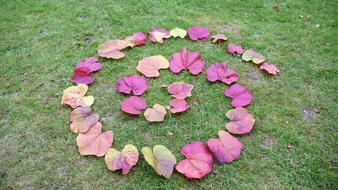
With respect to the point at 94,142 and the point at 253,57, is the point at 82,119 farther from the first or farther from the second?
the point at 253,57

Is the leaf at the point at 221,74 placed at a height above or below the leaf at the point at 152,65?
above

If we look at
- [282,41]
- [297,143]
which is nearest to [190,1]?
[282,41]

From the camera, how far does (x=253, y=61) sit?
3.35 m

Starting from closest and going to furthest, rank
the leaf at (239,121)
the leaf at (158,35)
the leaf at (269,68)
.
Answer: the leaf at (239,121)
the leaf at (269,68)
the leaf at (158,35)

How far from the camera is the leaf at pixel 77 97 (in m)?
2.93

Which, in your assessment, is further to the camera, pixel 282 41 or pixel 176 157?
pixel 282 41

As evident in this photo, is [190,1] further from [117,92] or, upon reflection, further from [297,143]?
[297,143]

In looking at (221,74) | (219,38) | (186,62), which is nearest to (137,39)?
(186,62)

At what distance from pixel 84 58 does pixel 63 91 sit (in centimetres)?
46

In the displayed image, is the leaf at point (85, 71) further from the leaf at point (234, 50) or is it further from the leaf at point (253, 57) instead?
the leaf at point (253, 57)

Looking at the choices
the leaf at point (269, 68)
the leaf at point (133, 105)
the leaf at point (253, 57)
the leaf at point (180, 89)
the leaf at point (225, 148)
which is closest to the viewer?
the leaf at point (225, 148)

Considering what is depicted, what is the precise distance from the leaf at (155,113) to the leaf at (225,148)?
1.37ft

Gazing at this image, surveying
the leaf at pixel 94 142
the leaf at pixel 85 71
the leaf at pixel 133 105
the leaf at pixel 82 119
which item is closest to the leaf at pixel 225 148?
the leaf at pixel 133 105

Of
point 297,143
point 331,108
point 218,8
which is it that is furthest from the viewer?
point 218,8
